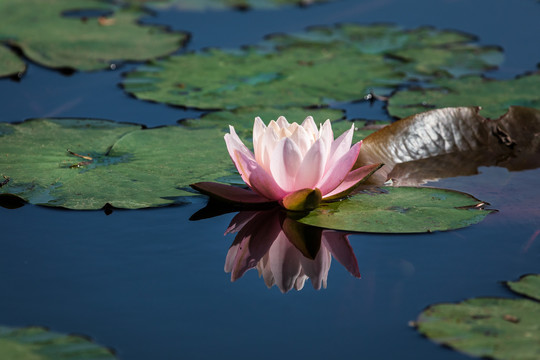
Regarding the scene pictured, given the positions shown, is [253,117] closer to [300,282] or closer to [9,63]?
[300,282]

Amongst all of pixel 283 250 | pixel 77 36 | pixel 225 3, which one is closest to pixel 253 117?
pixel 283 250

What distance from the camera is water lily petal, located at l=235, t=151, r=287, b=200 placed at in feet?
7.53

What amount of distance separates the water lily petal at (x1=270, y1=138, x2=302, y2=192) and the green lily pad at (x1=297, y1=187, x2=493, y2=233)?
17 cm

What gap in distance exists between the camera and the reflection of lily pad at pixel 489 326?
1656mm

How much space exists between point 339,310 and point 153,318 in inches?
20.8

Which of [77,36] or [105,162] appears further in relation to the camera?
[77,36]

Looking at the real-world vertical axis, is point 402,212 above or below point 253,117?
below

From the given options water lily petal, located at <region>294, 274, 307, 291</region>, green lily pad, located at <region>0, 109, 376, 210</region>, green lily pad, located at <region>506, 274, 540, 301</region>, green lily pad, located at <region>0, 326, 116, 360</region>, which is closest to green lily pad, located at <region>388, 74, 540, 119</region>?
green lily pad, located at <region>0, 109, 376, 210</region>

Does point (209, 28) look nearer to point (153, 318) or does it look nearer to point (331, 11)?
point (331, 11)

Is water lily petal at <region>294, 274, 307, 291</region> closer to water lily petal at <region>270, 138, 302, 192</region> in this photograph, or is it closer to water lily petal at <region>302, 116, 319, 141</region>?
water lily petal at <region>270, 138, 302, 192</region>

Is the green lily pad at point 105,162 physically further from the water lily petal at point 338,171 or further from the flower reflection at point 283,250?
the water lily petal at point 338,171

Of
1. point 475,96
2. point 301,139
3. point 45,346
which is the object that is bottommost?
point 45,346

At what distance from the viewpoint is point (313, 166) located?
226 centimetres

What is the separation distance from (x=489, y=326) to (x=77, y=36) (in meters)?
3.88
